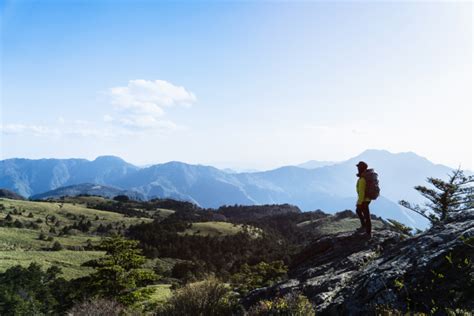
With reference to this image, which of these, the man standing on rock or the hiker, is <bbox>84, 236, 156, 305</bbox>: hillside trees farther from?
the hiker

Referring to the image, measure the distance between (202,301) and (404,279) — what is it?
669cm

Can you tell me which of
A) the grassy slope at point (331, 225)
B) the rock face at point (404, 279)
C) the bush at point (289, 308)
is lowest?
the grassy slope at point (331, 225)

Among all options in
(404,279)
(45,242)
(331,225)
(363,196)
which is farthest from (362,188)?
(331,225)

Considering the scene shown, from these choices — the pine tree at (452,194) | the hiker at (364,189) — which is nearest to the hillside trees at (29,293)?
the hiker at (364,189)

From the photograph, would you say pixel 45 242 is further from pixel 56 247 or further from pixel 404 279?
pixel 404 279

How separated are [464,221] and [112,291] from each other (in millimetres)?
28318

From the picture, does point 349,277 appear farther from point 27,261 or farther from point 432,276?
point 27,261

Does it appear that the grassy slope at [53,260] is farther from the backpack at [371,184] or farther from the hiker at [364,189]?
the backpack at [371,184]

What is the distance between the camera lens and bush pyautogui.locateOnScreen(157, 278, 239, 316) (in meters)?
11.7

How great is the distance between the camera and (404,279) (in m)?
8.24

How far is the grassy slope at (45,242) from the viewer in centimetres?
6508

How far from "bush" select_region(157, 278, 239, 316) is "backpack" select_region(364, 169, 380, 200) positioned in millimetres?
6657

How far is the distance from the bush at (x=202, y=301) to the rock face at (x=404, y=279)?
759 millimetres

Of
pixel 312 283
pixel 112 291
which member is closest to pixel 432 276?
pixel 312 283
